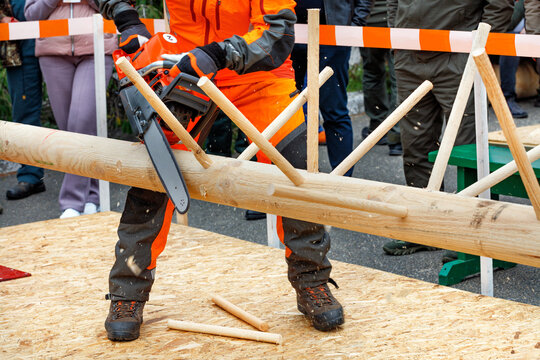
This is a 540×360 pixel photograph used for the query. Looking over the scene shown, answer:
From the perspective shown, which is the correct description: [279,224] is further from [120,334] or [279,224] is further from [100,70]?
[100,70]

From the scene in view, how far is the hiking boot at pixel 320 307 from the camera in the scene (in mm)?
3066

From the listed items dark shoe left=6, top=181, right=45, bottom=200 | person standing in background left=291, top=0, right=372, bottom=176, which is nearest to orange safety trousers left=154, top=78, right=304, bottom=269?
person standing in background left=291, top=0, right=372, bottom=176

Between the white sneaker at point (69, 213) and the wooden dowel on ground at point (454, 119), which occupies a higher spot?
the wooden dowel on ground at point (454, 119)

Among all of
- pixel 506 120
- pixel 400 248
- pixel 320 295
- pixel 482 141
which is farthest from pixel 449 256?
pixel 506 120

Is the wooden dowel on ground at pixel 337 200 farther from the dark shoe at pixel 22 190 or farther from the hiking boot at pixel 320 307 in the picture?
the dark shoe at pixel 22 190

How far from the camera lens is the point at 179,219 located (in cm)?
486

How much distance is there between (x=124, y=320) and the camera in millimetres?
3051

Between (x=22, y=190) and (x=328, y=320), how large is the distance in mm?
3934

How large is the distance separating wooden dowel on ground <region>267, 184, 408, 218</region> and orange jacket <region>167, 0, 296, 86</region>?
3.13 feet

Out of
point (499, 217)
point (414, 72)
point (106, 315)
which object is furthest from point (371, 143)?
point (414, 72)

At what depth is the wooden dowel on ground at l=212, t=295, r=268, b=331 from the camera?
3098mm

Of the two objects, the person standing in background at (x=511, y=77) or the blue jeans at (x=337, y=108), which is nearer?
the blue jeans at (x=337, y=108)

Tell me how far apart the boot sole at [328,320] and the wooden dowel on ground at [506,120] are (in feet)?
5.08

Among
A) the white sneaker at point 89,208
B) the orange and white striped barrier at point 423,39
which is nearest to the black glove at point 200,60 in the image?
the orange and white striped barrier at point 423,39
